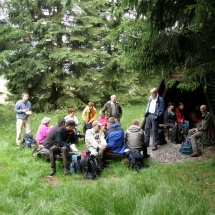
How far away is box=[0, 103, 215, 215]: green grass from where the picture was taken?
3910 millimetres

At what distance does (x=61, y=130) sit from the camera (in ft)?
23.9

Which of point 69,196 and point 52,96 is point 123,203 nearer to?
point 69,196

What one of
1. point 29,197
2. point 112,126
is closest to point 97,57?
point 112,126

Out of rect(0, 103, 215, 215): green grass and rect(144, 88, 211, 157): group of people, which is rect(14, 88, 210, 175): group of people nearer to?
rect(144, 88, 211, 157): group of people

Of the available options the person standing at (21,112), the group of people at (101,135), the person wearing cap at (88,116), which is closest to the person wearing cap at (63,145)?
the group of people at (101,135)

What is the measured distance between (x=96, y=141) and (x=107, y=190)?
3030 mm

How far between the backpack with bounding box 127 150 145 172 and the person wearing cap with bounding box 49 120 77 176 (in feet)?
5.55

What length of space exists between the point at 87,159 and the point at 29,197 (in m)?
1.87

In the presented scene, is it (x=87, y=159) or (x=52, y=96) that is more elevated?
(x=52, y=96)

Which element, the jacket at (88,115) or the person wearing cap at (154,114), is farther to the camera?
the jacket at (88,115)

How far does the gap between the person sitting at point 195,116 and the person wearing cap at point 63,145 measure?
5847 millimetres

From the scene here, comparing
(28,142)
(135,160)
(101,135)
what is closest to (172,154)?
(135,160)

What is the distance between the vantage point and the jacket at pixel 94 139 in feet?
24.3

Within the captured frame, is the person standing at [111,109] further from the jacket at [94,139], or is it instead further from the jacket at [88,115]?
the jacket at [94,139]
